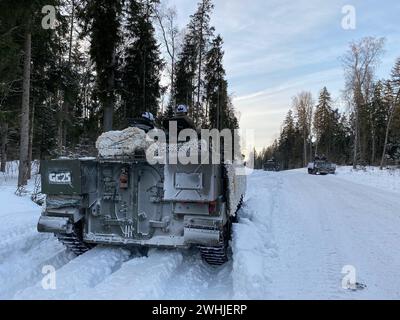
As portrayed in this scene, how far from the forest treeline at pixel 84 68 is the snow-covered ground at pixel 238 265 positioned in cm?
257

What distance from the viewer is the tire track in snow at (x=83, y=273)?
14.5ft

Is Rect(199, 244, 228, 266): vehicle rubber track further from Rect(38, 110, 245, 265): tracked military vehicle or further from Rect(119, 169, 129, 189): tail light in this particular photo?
Rect(119, 169, 129, 189): tail light

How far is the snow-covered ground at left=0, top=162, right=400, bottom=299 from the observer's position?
15.3 feet

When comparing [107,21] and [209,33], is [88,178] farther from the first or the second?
[209,33]

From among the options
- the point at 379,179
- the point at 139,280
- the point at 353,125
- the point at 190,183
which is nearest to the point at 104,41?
the point at 190,183

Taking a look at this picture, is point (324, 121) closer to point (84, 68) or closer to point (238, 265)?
point (84, 68)

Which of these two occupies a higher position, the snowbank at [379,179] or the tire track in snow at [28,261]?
the snowbank at [379,179]

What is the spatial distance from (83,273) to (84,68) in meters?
26.2

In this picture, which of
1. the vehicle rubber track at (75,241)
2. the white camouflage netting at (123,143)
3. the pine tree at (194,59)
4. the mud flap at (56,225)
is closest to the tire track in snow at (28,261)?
the vehicle rubber track at (75,241)

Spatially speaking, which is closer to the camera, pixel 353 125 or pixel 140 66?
pixel 140 66

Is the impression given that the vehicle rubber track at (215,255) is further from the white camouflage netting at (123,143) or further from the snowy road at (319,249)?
the white camouflage netting at (123,143)

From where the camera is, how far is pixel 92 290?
14.8ft

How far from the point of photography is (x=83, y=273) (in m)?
5.15

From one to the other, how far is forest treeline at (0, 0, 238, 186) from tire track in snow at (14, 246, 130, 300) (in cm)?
231
